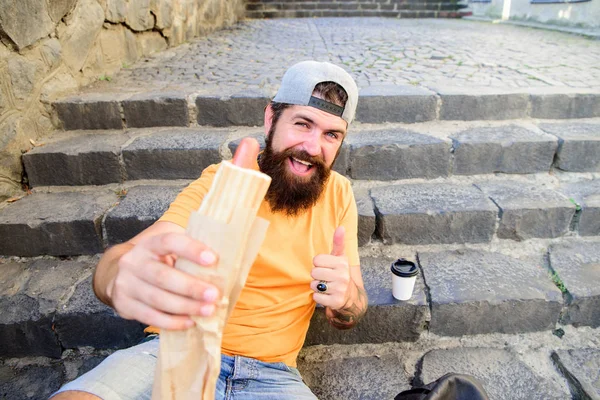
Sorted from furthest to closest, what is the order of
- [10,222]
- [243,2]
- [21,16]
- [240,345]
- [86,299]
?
[243,2]
[21,16]
[10,222]
[86,299]
[240,345]

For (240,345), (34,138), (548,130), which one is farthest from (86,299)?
(548,130)

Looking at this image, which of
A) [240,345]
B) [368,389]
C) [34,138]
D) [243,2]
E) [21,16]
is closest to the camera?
[240,345]

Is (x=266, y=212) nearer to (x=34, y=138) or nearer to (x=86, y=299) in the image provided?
(x=86, y=299)

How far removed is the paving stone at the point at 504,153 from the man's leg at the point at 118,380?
2268mm

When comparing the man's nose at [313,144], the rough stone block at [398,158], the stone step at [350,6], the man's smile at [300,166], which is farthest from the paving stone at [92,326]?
the stone step at [350,6]

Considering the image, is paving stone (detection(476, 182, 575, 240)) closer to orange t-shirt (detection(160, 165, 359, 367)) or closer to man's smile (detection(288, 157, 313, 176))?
orange t-shirt (detection(160, 165, 359, 367))

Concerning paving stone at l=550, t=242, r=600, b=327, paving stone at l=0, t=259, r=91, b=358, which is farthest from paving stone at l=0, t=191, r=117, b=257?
paving stone at l=550, t=242, r=600, b=327

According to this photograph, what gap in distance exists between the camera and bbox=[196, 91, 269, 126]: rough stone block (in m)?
3.02

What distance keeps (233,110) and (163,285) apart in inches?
96.8

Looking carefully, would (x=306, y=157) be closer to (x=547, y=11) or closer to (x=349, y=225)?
(x=349, y=225)

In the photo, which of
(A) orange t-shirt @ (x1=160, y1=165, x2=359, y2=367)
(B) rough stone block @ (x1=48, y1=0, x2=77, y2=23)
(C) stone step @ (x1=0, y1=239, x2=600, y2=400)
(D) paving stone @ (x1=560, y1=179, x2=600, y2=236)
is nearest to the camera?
(A) orange t-shirt @ (x1=160, y1=165, x2=359, y2=367)

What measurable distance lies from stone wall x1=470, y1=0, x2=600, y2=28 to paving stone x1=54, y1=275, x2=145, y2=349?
7214 millimetres

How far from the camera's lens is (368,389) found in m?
1.89

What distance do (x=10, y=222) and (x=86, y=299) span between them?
708mm
